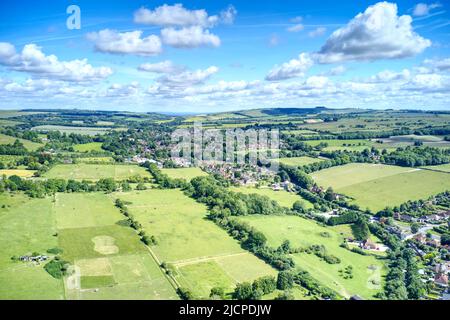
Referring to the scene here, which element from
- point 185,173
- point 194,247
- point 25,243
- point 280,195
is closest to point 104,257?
point 25,243

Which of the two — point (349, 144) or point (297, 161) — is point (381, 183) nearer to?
point (297, 161)

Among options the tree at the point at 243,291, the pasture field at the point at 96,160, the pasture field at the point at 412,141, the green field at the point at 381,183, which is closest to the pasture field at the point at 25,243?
the tree at the point at 243,291

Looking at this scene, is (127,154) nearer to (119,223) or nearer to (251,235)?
(119,223)

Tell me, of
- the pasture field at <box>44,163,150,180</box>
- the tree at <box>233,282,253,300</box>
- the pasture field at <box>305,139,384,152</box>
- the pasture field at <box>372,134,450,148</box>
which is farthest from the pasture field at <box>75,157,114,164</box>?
the pasture field at <box>372,134,450,148</box>

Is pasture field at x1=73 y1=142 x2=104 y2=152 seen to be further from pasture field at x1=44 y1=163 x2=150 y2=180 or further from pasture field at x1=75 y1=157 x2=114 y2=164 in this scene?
pasture field at x1=44 y1=163 x2=150 y2=180

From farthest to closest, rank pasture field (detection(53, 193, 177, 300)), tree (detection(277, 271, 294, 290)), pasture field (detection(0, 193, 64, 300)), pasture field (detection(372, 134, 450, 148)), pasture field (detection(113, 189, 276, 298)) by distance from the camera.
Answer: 1. pasture field (detection(372, 134, 450, 148))
2. pasture field (detection(113, 189, 276, 298))
3. tree (detection(277, 271, 294, 290))
4. pasture field (detection(53, 193, 177, 300))
5. pasture field (detection(0, 193, 64, 300))

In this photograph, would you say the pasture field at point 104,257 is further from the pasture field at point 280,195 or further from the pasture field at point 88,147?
the pasture field at point 88,147
